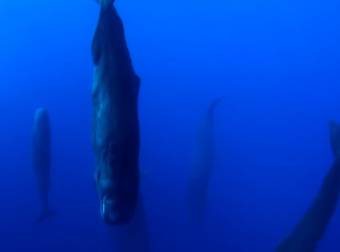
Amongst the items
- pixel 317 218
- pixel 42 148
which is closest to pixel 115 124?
pixel 317 218

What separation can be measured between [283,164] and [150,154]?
7.36 metres

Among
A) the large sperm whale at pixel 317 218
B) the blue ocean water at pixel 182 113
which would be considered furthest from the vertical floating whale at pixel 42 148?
the large sperm whale at pixel 317 218

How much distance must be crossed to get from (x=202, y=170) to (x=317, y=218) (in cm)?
447

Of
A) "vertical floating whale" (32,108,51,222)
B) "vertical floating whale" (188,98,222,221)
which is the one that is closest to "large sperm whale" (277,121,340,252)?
"vertical floating whale" (32,108,51,222)

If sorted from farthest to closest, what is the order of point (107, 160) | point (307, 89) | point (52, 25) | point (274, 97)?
point (307, 89), point (274, 97), point (52, 25), point (107, 160)

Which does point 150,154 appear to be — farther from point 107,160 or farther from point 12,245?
point 107,160

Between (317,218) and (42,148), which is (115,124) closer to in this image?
(317,218)

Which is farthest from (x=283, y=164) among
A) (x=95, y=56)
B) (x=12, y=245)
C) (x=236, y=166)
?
(x=95, y=56)

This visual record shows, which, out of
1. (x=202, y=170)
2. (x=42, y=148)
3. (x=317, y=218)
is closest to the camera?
(x=317, y=218)

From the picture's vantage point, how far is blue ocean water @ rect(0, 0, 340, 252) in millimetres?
14953

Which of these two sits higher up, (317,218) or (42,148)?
(317,218)

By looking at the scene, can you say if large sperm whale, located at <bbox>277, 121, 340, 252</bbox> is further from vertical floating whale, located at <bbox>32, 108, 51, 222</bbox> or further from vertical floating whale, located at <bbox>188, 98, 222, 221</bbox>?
vertical floating whale, located at <bbox>188, 98, 222, 221</bbox>

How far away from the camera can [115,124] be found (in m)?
3.49

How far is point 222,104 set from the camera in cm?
2464
